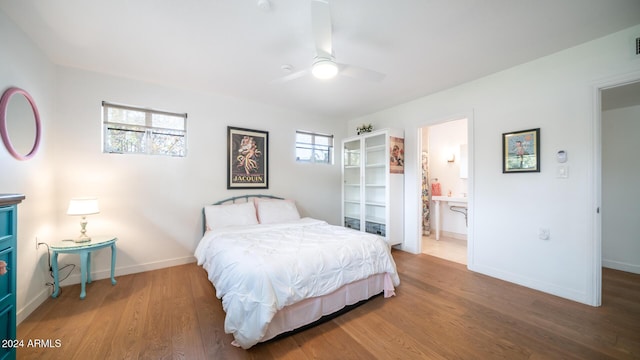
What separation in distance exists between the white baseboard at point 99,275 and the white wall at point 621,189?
251 inches

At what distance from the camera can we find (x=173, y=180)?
11.5 feet

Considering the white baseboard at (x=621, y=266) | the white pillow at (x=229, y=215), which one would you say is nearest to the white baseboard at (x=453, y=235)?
the white baseboard at (x=621, y=266)

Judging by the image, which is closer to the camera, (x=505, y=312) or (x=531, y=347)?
(x=531, y=347)

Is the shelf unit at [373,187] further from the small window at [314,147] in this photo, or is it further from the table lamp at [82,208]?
the table lamp at [82,208]

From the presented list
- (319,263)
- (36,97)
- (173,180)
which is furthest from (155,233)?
(319,263)

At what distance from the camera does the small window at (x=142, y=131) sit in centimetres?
317

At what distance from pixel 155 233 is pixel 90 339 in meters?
1.66

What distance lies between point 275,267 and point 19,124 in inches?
109

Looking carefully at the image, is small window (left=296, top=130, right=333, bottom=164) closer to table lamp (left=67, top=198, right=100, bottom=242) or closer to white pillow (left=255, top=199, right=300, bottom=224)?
white pillow (left=255, top=199, right=300, bottom=224)

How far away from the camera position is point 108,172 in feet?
10.2

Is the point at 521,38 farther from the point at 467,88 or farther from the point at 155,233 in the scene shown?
the point at 155,233

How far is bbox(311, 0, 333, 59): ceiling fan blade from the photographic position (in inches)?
70.5

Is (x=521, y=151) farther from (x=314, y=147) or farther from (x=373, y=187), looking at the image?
(x=314, y=147)

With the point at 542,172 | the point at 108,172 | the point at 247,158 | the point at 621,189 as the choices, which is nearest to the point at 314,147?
the point at 247,158
